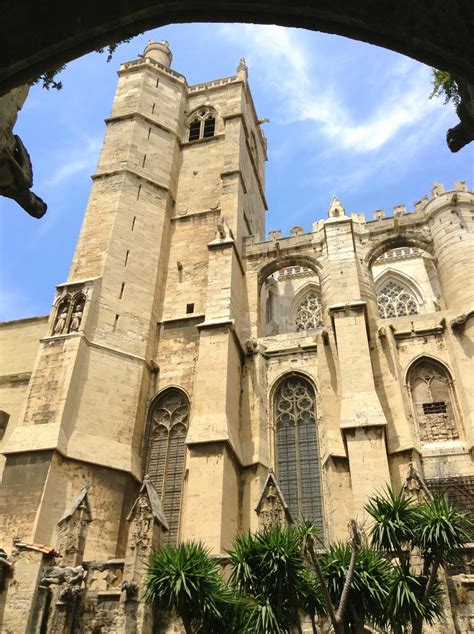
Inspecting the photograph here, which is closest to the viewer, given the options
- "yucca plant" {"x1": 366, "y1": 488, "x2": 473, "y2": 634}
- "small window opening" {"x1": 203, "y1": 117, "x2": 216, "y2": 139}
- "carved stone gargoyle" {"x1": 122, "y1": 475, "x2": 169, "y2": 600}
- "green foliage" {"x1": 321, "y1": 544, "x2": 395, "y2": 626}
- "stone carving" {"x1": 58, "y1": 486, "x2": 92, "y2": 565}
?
"yucca plant" {"x1": 366, "y1": 488, "x2": 473, "y2": 634}

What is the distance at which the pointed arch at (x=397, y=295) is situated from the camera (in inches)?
912

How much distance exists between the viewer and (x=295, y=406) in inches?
632

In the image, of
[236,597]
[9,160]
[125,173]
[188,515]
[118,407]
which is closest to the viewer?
[9,160]

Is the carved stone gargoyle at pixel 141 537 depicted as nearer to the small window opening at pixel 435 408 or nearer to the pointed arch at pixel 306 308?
the small window opening at pixel 435 408

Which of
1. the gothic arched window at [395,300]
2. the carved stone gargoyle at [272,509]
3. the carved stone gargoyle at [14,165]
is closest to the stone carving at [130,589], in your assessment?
the carved stone gargoyle at [272,509]

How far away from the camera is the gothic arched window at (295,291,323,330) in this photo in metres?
23.2

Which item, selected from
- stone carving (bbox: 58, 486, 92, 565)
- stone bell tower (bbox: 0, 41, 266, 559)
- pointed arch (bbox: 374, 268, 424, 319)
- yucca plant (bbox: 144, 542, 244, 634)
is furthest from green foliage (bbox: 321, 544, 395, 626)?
pointed arch (bbox: 374, 268, 424, 319)

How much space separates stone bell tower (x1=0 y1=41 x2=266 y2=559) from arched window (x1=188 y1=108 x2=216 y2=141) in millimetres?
53

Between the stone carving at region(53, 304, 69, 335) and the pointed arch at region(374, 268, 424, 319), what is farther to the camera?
the pointed arch at region(374, 268, 424, 319)

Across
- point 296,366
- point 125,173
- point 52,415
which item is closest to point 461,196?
point 296,366

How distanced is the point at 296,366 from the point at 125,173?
9540mm

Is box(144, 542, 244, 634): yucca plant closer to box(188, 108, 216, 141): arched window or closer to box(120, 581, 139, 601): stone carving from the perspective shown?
box(120, 581, 139, 601): stone carving

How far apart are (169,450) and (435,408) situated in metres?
7.28

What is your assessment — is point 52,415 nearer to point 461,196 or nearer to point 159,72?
point 461,196
